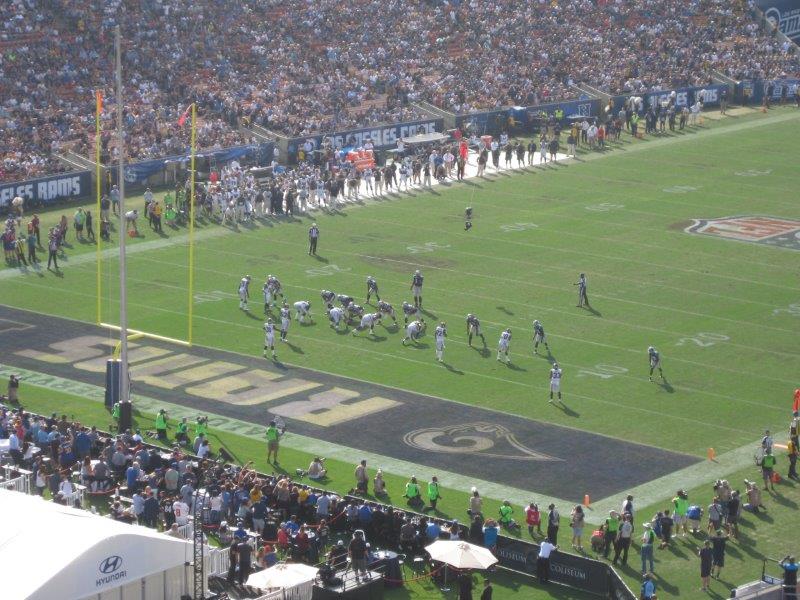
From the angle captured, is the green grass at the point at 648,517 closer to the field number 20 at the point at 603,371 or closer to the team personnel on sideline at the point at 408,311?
the field number 20 at the point at 603,371

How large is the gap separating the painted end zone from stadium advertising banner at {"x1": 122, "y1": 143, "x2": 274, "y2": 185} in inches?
616

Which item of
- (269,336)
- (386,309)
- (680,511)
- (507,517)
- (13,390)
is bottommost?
(507,517)

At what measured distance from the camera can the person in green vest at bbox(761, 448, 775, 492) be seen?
99.6 ft

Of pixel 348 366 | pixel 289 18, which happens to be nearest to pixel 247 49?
pixel 289 18

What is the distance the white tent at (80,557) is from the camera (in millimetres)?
21312

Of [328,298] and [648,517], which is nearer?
[648,517]

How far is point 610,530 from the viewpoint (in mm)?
26938

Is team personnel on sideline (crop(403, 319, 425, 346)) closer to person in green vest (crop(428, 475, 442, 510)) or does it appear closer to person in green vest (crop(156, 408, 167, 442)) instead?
person in green vest (crop(156, 408, 167, 442))

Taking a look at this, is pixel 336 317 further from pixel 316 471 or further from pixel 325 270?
pixel 316 471

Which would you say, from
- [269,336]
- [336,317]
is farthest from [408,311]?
[269,336]

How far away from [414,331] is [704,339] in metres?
7.78

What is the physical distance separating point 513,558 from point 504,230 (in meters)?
25.7

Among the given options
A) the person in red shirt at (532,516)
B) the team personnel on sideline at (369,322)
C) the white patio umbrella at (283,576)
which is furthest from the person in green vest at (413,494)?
the team personnel on sideline at (369,322)

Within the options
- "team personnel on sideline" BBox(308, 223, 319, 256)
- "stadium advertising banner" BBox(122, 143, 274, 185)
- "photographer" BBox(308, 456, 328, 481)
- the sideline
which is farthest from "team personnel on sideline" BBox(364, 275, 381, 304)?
"stadium advertising banner" BBox(122, 143, 274, 185)
